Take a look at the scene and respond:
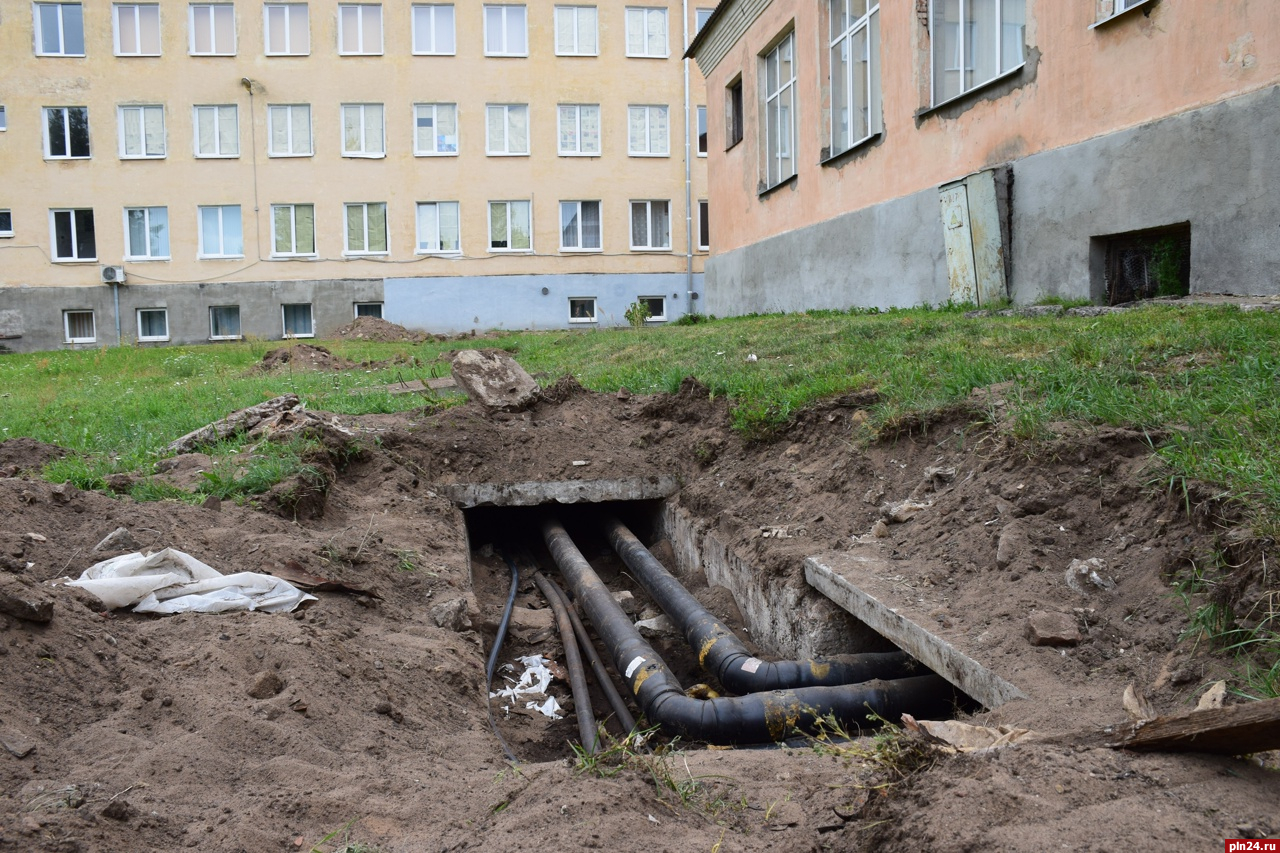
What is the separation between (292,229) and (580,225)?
7582 mm

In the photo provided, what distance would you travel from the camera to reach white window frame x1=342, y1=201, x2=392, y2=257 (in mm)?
25125

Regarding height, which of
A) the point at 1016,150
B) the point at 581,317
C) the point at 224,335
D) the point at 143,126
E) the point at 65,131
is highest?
the point at 143,126

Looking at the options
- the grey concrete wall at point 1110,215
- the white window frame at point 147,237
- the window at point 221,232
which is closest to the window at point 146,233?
the white window frame at point 147,237

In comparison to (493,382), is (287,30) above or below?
above

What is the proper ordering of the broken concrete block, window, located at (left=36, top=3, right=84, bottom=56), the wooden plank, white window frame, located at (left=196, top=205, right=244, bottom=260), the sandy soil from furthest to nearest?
white window frame, located at (left=196, top=205, right=244, bottom=260) → window, located at (left=36, top=3, right=84, bottom=56) → the broken concrete block → the sandy soil → the wooden plank

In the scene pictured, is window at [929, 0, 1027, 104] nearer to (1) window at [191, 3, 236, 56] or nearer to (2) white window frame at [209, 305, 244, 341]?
(2) white window frame at [209, 305, 244, 341]

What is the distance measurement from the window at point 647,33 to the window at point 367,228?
26.2 feet

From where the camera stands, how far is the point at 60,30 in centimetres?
2442

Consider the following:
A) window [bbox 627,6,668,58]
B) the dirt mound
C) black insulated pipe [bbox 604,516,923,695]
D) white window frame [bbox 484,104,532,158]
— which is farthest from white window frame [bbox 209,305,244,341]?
black insulated pipe [bbox 604,516,923,695]

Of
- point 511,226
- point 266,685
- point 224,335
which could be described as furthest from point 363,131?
point 266,685

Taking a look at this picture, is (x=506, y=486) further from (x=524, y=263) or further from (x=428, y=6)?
(x=428, y=6)

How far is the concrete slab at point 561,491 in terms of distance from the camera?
6.47m

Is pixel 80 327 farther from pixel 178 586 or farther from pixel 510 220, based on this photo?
pixel 178 586

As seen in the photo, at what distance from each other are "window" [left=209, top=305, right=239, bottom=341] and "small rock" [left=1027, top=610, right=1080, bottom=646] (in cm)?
2526
